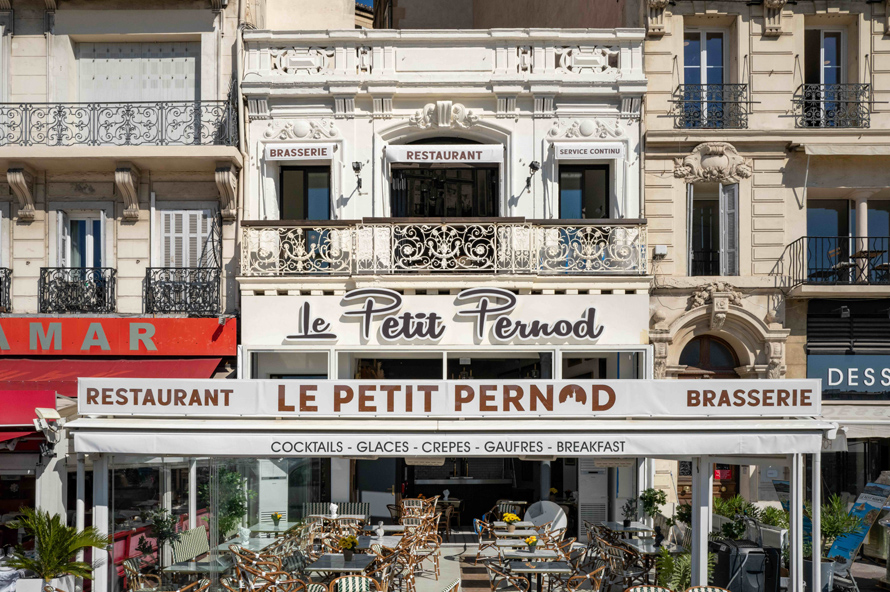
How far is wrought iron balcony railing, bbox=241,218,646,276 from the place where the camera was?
549 inches

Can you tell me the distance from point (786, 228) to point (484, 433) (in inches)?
350

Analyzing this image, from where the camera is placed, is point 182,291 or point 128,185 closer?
point 128,185

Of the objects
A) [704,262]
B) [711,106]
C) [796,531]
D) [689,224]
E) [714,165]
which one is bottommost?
[796,531]

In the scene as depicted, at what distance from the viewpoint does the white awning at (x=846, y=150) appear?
14.4m

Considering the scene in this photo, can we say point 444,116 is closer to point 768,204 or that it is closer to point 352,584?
point 768,204

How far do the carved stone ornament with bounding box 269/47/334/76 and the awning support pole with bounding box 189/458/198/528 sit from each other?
285 inches

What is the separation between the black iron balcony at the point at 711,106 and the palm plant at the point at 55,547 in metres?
11.6

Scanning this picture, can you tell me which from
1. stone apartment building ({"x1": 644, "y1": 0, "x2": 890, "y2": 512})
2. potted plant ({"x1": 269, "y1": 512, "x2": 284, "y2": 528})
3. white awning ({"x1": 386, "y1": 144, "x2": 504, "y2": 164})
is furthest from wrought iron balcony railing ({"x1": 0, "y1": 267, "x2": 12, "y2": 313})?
stone apartment building ({"x1": 644, "y1": 0, "x2": 890, "y2": 512})

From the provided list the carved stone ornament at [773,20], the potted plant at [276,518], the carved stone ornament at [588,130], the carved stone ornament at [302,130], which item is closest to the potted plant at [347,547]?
the potted plant at [276,518]

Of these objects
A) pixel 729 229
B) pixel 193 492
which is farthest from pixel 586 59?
pixel 193 492

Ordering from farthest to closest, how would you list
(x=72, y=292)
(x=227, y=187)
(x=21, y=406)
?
(x=72, y=292), (x=227, y=187), (x=21, y=406)

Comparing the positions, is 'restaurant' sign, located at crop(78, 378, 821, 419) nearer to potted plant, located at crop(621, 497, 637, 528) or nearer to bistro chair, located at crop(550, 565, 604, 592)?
bistro chair, located at crop(550, 565, 604, 592)

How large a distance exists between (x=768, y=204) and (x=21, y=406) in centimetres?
1227

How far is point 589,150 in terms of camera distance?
1445 centimetres
